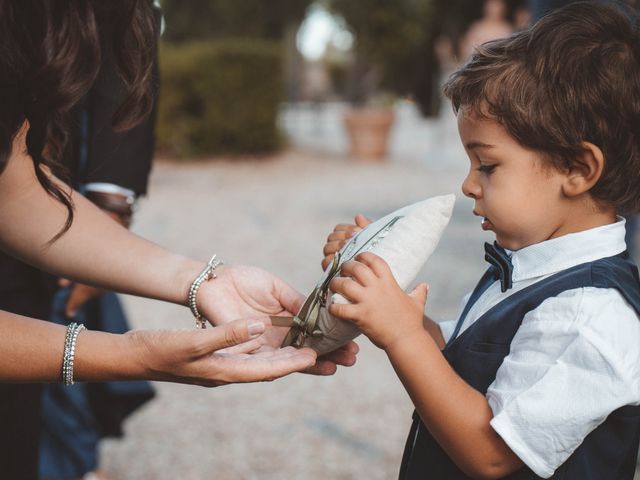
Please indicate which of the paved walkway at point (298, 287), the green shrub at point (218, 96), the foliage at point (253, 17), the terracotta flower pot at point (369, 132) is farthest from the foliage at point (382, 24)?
the foliage at point (253, 17)

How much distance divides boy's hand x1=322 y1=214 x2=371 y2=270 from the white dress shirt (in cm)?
52

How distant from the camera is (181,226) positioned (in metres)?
8.18

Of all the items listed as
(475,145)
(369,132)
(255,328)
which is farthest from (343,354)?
(369,132)

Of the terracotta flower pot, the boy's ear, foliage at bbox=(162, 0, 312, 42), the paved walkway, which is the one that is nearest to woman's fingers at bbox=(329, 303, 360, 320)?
the boy's ear

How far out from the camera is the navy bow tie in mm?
1650

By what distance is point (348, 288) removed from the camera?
1507mm

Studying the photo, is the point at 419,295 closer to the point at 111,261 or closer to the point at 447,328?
the point at 447,328

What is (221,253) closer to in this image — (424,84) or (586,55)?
(586,55)

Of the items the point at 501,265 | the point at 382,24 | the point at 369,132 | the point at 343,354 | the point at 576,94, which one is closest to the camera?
the point at 576,94

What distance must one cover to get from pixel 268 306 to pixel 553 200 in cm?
78

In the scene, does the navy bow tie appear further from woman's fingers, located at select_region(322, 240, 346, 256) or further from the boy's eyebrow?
woman's fingers, located at select_region(322, 240, 346, 256)

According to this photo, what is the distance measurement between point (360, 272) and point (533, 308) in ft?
1.19

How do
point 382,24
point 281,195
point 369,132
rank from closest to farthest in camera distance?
point 281,195
point 369,132
point 382,24

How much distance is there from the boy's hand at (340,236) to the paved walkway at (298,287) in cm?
167
